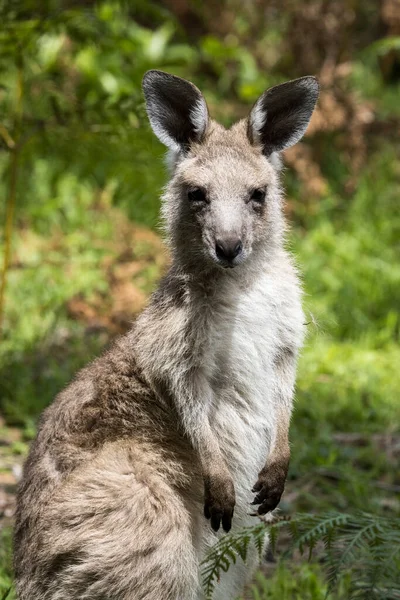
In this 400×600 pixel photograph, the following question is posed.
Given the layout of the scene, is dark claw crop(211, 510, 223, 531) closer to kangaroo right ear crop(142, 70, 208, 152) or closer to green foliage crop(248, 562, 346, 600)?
green foliage crop(248, 562, 346, 600)

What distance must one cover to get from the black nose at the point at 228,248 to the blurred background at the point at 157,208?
808 millimetres

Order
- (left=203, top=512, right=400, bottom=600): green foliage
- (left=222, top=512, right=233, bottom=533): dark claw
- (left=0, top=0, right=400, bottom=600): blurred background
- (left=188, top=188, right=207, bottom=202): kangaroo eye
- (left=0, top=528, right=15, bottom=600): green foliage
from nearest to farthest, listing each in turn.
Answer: (left=203, top=512, right=400, bottom=600): green foliage
(left=222, top=512, right=233, bottom=533): dark claw
(left=188, top=188, right=207, bottom=202): kangaroo eye
(left=0, top=528, right=15, bottom=600): green foliage
(left=0, top=0, right=400, bottom=600): blurred background

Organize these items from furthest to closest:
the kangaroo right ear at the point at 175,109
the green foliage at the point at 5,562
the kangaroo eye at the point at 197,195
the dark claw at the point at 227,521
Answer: the green foliage at the point at 5,562 < the kangaroo right ear at the point at 175,109 < the kangaroo eye at the point at 197,195 < the dark claw at the point at 227,521

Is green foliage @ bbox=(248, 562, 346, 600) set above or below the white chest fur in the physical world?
below

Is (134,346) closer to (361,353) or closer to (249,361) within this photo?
(249,361)

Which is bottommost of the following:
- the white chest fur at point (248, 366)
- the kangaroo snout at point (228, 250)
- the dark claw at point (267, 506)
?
the dark claw at point (267, 506)

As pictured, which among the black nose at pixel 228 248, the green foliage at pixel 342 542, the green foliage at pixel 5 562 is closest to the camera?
the green foliage at pixel 342 542

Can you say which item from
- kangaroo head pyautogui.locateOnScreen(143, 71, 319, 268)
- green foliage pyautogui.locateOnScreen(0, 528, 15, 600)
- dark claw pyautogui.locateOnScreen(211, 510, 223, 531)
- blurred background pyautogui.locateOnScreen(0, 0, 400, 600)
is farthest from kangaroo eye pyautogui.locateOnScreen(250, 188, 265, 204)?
green foliage pyautogui.locateOnScreen(0, 528, 15, 600)

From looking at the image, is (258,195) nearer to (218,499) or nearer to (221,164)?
(221,164)

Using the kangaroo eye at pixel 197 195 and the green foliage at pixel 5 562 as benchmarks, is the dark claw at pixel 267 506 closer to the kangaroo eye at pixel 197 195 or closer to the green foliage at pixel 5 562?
the green foliage at pixel 5 562

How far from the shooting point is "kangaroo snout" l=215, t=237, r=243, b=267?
3146 millimetres

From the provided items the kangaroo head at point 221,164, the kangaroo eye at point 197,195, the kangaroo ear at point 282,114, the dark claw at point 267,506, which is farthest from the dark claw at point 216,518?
the kangaroo ear at point 282,114

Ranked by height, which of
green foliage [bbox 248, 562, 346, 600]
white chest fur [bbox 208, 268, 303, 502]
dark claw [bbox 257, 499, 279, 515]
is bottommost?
green foliage [bbox 248, 562, 346, 600]

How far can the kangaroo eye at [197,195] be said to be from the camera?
11.0 feet
